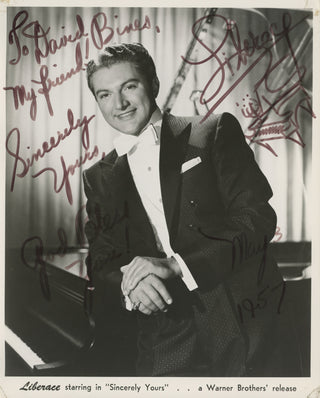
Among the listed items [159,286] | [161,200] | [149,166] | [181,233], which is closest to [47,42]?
[149,166]

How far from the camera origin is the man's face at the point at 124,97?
1.32 metres

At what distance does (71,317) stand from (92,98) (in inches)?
27.4

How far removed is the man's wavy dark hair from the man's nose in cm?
9

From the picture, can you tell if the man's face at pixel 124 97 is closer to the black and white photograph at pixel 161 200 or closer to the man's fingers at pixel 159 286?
the black and white photograph at pixel 161 200

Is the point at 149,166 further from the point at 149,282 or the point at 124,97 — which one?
the point at 149,282

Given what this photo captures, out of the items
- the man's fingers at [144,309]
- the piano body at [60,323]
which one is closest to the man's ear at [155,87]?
the piano body at [60,323]

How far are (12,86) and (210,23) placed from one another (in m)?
0.68

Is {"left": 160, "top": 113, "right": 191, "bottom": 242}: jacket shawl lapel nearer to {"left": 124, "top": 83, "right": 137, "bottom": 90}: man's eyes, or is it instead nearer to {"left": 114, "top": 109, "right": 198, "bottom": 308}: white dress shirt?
{"left": 114, "top": 109, "right": 198, "bottom": 308}: white dress shirt

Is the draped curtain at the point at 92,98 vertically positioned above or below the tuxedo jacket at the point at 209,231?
above

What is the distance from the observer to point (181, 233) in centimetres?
131

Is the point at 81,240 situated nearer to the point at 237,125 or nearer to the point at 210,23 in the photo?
the point at 237,125

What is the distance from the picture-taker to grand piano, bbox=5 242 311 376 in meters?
1.29
